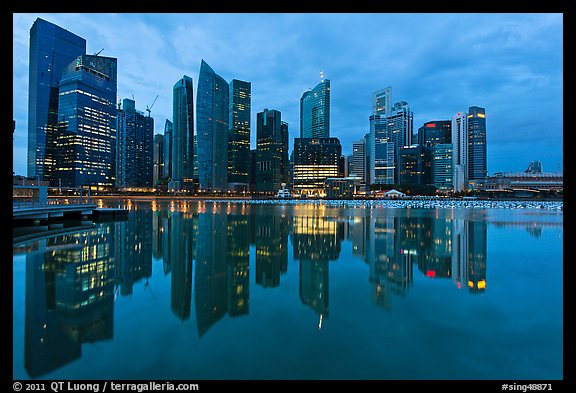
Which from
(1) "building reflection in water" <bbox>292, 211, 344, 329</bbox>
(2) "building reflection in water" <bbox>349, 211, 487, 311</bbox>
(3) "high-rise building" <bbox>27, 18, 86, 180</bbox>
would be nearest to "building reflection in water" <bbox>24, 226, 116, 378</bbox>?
(1) "building reflection in water" <bbox>292, 211, 344, 329</bbox>

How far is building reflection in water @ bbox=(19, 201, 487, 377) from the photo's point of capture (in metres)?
6.84

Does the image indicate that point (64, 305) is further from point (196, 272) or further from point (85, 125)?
point (85, 125)

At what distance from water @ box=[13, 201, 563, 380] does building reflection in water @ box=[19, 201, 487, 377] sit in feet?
0.18

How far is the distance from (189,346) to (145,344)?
3.01ft

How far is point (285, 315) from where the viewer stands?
7.54m

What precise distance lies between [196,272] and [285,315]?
5.26 m

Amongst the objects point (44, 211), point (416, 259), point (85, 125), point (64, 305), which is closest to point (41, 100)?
point (85, 125)

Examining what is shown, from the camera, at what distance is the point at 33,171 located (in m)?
188

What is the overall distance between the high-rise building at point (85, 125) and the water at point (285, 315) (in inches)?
7788

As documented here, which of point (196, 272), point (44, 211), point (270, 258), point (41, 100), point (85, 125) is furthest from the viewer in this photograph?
point (41, 100)

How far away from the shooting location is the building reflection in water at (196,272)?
22.4 feet

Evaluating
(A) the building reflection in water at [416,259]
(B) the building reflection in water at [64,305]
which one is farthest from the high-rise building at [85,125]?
(A) the building reflection in water at [416,259]

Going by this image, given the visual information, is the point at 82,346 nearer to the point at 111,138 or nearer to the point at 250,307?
the point at 250,307
